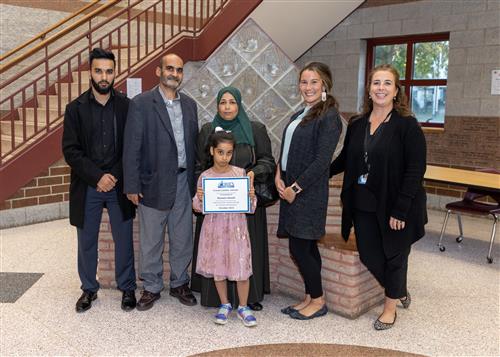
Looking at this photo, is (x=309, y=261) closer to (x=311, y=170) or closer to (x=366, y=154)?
(x=311, y=170)

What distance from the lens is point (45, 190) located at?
5312 millimetres

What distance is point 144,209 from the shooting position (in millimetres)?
2949

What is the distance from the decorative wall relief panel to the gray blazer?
83cm

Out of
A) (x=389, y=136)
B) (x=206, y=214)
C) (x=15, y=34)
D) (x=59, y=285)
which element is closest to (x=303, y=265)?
(x=206, y=214)

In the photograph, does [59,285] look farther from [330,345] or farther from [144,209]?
[330,345]

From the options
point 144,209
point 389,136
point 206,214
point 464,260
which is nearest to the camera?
point 389,136

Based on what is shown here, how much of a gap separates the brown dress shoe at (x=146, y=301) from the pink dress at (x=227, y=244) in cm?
53

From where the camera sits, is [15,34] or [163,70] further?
[15,34]

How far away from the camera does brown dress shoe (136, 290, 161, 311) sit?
3021 mm

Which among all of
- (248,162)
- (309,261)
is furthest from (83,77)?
(309,261)

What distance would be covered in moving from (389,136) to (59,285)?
2.56m

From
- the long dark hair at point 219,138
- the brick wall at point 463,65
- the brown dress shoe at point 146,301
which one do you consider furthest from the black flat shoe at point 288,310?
the brick wall at point 463,65

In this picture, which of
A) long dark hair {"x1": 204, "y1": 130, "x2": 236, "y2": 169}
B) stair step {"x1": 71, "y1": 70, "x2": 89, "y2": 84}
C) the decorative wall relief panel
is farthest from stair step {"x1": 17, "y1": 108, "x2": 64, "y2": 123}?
long dark hair {"x1": 204, "y1": 130, "x2": 236, "y2": 169}

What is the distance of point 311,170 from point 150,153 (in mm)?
975
